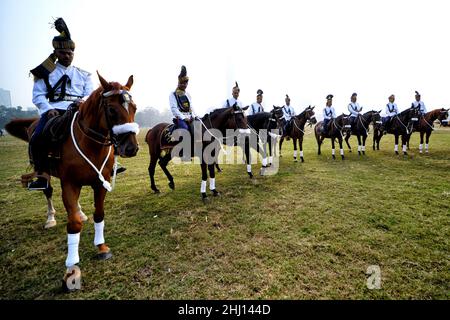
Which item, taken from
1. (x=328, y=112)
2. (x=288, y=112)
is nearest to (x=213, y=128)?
(x=288, y=112)

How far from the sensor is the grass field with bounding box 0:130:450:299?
3.39 meters

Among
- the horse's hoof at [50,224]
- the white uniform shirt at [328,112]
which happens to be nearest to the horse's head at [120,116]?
the horse's hoof at [50,224]

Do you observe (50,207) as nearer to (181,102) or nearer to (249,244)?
(181,102)

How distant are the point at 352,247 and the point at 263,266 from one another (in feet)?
6.30

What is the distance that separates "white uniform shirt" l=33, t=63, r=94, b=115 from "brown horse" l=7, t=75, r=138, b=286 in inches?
33.7

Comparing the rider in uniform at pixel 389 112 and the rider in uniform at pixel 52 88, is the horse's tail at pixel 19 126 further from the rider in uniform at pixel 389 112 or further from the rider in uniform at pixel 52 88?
the rider in uniform at pixel 389 112

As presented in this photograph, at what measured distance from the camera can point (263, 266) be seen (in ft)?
12.7

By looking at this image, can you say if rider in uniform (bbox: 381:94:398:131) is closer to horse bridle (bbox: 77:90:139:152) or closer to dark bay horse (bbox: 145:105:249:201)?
dark bay horse (bbox: 145:105:249:201)

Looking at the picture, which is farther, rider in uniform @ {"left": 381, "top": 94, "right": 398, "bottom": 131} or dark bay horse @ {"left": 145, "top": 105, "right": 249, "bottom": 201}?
rider in uniform @ {"left": 381, "top": 94, "right": 398, "bottom": 131}

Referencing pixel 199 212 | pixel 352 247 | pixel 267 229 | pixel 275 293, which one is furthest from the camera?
pixel 199 212

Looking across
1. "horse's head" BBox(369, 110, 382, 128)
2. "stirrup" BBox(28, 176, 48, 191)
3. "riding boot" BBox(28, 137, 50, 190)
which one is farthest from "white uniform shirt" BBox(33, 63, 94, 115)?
"horse's head" BBox(369, 110, 382, 128)

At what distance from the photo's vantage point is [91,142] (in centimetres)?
357
